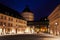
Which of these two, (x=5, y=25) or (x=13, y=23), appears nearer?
→ (x=5, y=25)

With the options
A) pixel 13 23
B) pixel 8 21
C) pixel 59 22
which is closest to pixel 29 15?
pixel 13 23

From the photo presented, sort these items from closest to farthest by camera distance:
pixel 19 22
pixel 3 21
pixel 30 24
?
pixel 3 21 < pixel 19 22 < pixel 30 24

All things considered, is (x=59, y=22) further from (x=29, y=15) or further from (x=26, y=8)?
(x=26, y=8)

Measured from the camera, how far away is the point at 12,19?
9975 centimetres

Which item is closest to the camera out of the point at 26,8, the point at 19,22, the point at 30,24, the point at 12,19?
the point at 12,19

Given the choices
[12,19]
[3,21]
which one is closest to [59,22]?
[3,21]

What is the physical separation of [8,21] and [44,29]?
69963 millimetres

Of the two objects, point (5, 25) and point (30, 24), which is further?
point (30, 24)

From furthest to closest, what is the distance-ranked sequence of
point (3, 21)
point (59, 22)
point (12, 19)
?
point (12, 19) < point (3, 21) < point (59, 22)

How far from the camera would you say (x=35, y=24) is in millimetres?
155500

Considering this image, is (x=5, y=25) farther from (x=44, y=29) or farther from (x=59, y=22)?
(x=44, y=29)

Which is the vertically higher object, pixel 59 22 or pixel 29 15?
pixel 29 15

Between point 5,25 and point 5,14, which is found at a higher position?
point 5,14

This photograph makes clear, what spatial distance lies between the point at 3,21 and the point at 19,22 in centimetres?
3225
